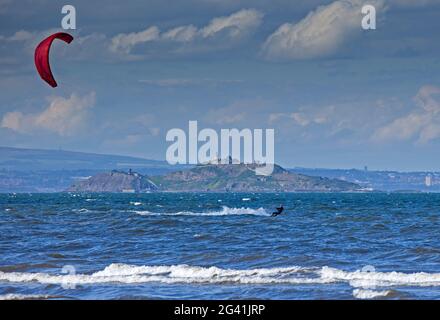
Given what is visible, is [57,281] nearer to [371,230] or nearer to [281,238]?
[281,238]

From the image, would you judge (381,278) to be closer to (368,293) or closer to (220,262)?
(368,293)

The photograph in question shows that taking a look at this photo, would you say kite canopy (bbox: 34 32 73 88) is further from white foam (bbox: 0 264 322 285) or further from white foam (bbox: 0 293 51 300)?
white foam (bbox: 0 293 51 300)

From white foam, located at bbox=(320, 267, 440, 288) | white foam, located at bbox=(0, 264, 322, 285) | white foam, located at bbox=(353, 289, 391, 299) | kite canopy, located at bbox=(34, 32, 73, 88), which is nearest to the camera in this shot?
white foam, located at bbox=(353, 289, 391, 299)

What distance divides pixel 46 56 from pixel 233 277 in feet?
40.9

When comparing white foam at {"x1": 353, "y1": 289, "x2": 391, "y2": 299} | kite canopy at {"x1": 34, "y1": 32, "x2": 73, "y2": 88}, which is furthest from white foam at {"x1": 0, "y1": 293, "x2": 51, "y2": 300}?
kite canopy at {"x1": 34, "y1": 32, "x2": 73, "y2": 88}

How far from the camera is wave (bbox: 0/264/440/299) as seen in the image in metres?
32.9

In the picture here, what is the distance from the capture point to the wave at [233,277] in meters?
32.9

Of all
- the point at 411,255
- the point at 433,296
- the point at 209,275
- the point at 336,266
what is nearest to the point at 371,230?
the point at 411,255
